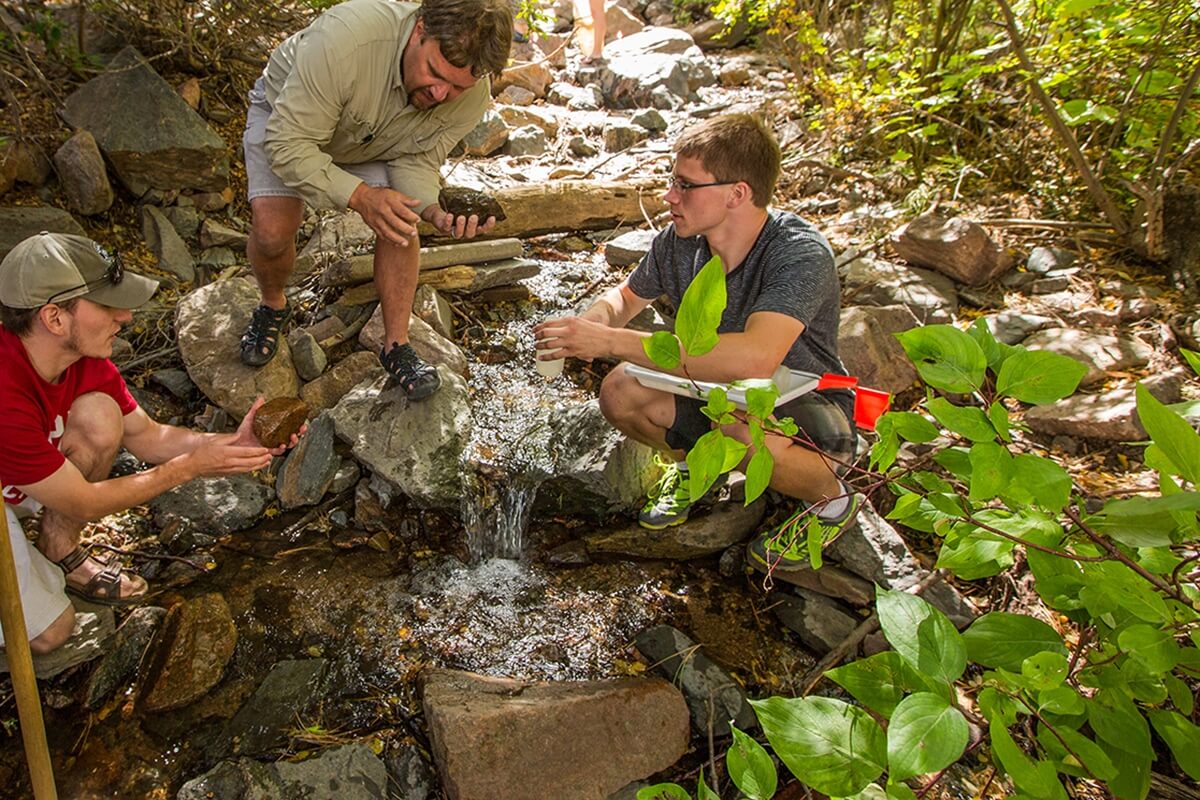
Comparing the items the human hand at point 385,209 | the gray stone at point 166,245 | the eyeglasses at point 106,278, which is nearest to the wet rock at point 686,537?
the human hand at point 385,209

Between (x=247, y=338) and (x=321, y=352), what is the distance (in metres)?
0.36

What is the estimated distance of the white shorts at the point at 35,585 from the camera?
218 centimetres

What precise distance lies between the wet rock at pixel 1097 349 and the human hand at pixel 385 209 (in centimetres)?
304

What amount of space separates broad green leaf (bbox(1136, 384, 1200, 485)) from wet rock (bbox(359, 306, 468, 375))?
3.11 meters

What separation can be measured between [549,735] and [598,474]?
1.21 meters

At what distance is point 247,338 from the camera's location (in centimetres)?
337

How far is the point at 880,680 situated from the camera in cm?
107

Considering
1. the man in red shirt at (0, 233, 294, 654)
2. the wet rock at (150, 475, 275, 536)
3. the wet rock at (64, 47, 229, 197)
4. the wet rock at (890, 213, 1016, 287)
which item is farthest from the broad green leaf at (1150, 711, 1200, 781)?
the wet rock at (64, 47, 229, 197)

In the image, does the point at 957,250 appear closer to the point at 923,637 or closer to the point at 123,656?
the point at 923,637

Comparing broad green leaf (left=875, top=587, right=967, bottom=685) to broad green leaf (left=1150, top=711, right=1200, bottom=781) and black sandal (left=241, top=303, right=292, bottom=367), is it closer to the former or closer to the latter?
broad green leaf (left=1150, top=711, right=1200, bottom=781)

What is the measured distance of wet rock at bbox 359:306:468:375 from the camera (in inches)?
144

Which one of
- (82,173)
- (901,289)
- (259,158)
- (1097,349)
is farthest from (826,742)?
(82,173)

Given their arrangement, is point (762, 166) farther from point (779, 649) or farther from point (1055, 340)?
point (1055, 340)

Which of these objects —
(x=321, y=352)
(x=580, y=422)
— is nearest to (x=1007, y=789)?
(x=580, y=422)
